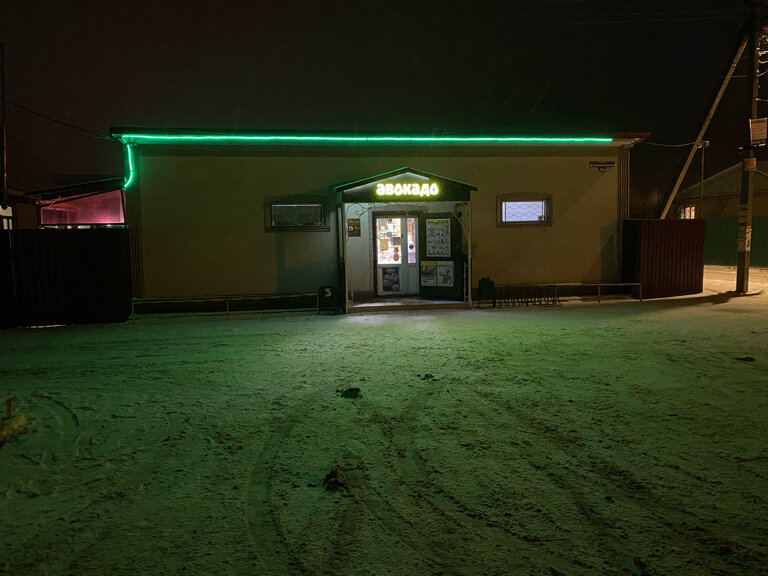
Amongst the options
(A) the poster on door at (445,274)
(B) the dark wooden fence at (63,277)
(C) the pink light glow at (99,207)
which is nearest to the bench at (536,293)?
(A) the poster on door at (445,274)

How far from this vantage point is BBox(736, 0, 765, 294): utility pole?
1449cm

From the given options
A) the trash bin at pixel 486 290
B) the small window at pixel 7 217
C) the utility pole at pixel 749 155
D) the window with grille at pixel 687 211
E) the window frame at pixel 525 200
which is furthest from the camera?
the window with grille at pixel 687 211

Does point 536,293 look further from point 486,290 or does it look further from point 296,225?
point 296,225

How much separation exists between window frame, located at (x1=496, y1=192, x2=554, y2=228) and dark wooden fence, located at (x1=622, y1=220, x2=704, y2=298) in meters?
2.45

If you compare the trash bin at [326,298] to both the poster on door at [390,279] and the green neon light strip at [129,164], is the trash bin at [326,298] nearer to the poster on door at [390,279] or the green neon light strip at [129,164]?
the poster on door at [390,279]

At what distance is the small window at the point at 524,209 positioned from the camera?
15055 millimetres

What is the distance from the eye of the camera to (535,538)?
3318 mm

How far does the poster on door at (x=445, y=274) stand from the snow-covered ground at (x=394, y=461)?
5686 millimetres

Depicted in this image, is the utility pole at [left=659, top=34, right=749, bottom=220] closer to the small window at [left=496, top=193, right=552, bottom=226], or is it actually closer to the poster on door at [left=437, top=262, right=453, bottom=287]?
the small window at [left=496, top=193, right=552, bottom=226]

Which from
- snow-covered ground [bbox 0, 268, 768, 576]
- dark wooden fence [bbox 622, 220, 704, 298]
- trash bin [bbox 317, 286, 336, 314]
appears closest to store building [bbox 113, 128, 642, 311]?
trash bin [bbox 317, 286, 336, 314]

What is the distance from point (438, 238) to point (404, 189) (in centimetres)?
249

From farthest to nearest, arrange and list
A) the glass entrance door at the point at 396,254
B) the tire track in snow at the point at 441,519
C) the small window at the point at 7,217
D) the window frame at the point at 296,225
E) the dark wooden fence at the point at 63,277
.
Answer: the small window at the point at 7,217 < the glass entrance door at the point at 396,254 < the window frame at the point at 296,225 < the dark wooden fence at the point at 63,277 < the tire track in snow at the point at 441,519

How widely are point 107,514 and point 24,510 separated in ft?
2.20

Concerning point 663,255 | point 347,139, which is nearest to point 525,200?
point 663,255
